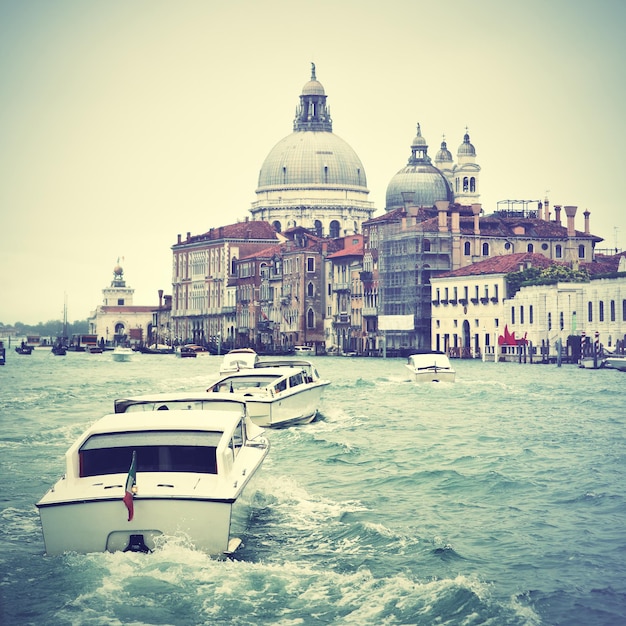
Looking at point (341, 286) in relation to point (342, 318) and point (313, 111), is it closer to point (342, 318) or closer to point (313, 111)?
point (342, 318)

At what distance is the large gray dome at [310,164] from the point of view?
497ft

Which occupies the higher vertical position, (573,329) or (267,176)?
(267,176)

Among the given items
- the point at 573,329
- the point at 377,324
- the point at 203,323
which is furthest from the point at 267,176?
the point at 573,329

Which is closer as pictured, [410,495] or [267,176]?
[410,495]

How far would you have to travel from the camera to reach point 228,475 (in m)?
14.7

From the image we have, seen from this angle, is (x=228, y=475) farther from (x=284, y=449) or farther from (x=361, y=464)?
(x=284, y=449)

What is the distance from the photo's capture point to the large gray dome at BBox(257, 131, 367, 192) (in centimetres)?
15150

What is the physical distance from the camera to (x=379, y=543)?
50.6 feet

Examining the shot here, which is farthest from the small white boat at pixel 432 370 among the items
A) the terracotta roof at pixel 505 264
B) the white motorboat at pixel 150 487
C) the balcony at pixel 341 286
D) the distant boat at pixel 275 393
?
the balcony at pixel 341 286

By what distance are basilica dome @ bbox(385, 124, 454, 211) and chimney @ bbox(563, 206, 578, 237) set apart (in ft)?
→ 102

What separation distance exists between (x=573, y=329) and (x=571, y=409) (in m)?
42.4

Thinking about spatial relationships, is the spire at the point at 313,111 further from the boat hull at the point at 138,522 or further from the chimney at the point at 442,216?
the boat hull at the point at 138,522

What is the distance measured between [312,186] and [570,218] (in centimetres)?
5434

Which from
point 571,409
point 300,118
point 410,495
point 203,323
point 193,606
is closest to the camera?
point 193,606
